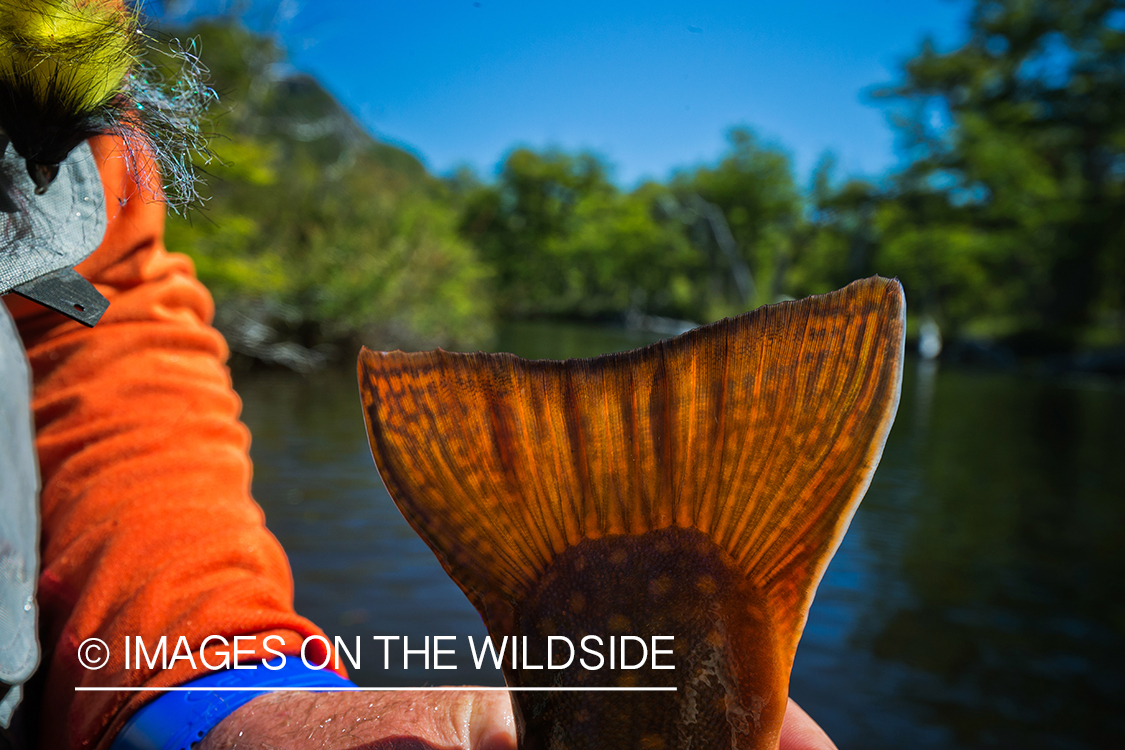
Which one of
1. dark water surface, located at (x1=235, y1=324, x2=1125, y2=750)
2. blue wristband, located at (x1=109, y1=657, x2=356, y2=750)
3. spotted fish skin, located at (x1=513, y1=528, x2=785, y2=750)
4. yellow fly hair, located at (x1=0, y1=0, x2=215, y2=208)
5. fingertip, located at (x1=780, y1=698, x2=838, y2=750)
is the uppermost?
yellow fly hair, located at (x1=0, y1=0, x2=215, y2=208)

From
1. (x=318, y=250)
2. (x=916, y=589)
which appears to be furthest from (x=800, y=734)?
(x=318, y=250)

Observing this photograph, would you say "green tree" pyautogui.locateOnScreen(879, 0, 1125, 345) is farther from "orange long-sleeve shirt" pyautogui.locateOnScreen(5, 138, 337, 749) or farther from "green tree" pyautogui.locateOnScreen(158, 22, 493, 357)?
"orange long-sleeve shirt" pyautogui.locateOnScreen(5, 138, 337, 749)

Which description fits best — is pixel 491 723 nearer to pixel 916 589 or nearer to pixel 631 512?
pixel 631 512

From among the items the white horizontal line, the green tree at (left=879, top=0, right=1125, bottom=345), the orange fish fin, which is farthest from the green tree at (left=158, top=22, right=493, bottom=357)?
the green tree at (left=879, top=0, right=1125, bottom=345)

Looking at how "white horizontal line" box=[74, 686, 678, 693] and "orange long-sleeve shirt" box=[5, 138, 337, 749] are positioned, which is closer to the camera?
"white horizontal line" box=[74, 686, 678, 693]

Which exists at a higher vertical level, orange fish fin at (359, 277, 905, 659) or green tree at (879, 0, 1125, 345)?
green tree at (879, 0, 1125, 345)

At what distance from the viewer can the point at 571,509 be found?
48 cm

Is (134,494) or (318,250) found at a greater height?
(318,250)

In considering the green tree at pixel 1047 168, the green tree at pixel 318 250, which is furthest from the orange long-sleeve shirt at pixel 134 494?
the green tree at pixel 1047 168

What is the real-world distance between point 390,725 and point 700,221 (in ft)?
3.31

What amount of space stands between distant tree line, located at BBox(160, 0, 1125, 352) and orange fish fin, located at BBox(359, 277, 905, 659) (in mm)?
149

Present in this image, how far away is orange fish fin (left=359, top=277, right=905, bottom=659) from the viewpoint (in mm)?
430

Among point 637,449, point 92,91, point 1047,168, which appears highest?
point 1047,168

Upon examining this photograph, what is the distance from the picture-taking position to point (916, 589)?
22.5 feet
